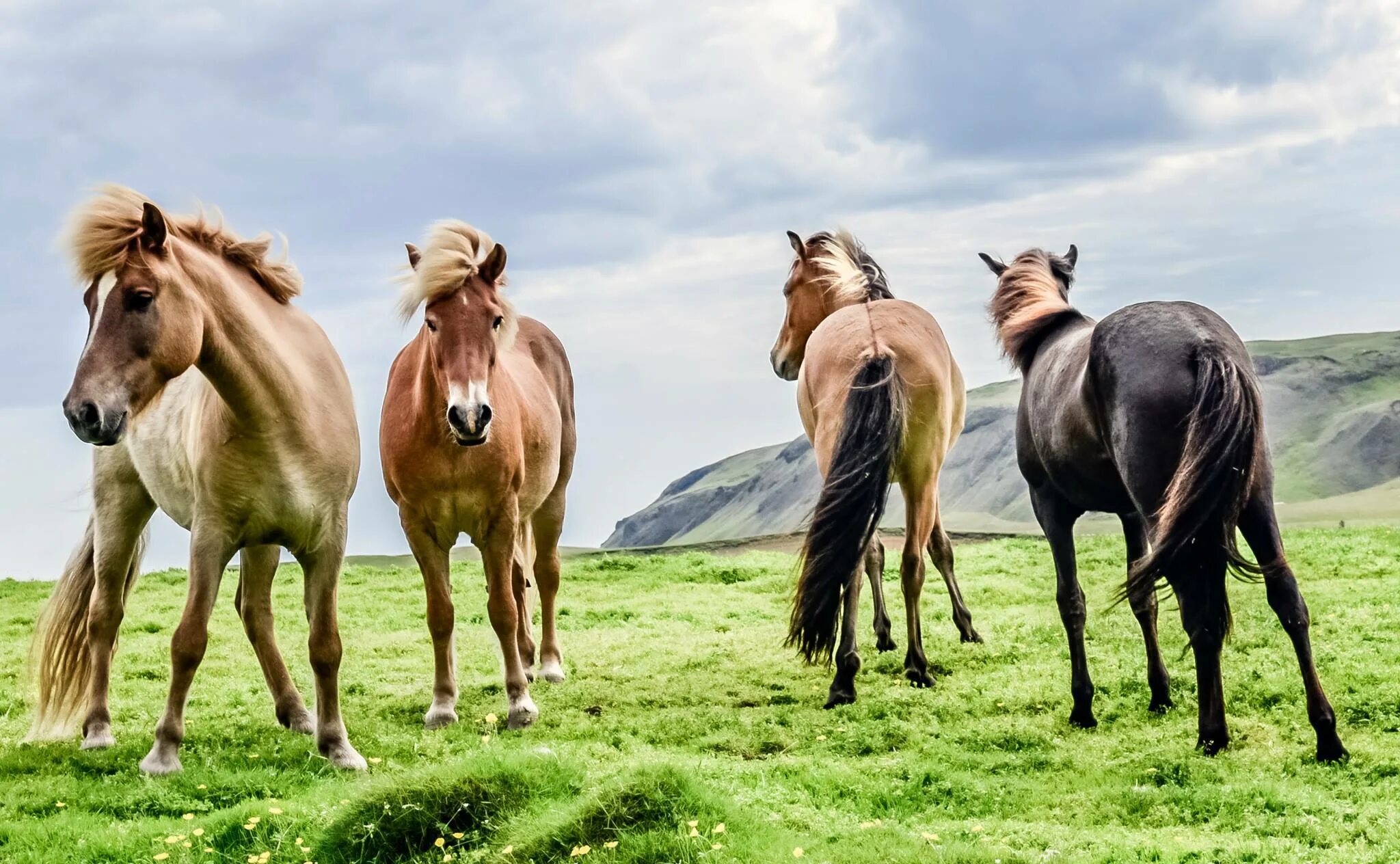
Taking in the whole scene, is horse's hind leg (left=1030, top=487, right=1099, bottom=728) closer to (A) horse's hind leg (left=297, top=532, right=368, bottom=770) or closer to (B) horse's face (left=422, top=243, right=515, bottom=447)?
(B) horse's face (left=422, top=243, right=515, bottom=447)

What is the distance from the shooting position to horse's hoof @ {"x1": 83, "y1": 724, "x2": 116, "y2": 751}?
6727 millimetres

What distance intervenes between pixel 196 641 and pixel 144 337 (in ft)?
5.25

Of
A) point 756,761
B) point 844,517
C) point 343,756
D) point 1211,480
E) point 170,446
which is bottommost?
point 756,761

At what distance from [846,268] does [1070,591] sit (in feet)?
11.1

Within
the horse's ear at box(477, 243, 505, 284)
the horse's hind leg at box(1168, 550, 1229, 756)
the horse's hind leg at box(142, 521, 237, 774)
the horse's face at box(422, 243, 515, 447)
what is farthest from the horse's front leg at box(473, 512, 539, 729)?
the horse's hind leg at box(1168, 550, 1229, 756)

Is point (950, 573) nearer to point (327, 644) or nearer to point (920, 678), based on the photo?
point (920, 678)

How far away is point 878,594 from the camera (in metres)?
8.36

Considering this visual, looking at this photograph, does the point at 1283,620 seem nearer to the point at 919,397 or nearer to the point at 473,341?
the point at 919,397

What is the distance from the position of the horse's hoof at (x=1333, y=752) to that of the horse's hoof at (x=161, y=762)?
554cm

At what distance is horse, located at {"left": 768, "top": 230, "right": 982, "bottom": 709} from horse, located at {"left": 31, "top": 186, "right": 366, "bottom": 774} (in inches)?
105

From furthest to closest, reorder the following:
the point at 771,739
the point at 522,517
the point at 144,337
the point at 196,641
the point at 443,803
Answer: the point at 522,517
the point at 771,739
the point at 196,641
the point at 144,337
the point at 443,803

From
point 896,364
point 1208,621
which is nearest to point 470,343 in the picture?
point 896,364

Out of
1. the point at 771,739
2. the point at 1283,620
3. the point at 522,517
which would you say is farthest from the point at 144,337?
the point at 1283,620

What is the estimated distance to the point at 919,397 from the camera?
290 inches
